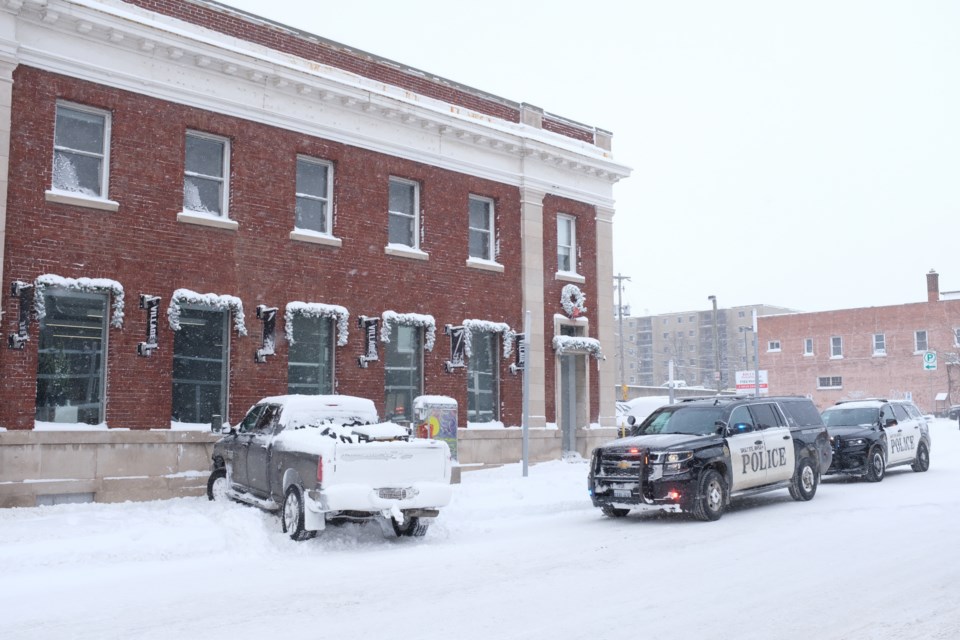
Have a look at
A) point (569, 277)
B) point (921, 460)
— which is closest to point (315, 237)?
point (569, 277)

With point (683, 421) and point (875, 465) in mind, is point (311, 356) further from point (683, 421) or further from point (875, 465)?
point (875, 465)

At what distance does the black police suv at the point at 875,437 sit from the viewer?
19031mm

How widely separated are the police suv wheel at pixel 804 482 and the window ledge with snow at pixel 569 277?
9682 millimetres

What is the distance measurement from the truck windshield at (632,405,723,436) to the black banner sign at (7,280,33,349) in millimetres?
10289

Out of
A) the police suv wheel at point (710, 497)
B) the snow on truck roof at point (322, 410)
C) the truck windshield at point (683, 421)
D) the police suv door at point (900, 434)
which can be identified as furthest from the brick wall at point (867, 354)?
the snow on truck roof at point (322, 410)

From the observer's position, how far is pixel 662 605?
803 cm

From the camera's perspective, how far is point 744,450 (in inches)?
574

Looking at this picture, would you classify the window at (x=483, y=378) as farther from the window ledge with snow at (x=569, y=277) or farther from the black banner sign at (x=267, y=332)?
the black banner sign at (x=267, y=332)

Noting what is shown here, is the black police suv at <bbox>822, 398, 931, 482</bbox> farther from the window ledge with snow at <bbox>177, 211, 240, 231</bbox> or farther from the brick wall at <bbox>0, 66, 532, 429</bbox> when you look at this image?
the window ledge with snow at <bbox>177, 211, 240, 231</bbox>

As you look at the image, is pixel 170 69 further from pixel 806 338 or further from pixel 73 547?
pixel 806 338

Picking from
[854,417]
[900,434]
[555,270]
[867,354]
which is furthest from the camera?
[867,354]

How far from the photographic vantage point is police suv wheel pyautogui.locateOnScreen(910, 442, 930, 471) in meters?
21.1

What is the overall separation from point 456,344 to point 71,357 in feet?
28.5

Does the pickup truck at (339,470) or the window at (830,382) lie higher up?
the window at (830,382)
